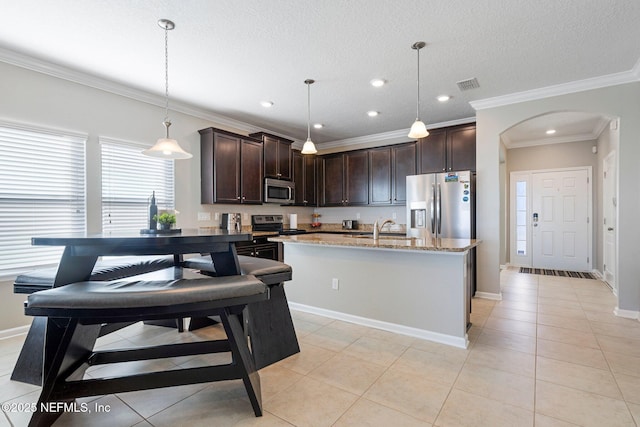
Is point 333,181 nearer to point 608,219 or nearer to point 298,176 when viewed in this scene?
point 298,176

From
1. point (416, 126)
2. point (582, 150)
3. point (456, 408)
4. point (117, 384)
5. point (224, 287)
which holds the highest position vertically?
point (582, 150)

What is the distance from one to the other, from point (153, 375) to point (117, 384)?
0.17 meters

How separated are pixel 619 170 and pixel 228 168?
189 inches

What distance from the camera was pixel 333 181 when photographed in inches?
239

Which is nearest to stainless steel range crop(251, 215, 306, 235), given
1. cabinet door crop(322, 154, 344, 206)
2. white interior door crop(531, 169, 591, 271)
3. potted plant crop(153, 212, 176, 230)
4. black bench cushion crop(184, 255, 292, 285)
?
cabinet door crop(322, 154, 344, 206)

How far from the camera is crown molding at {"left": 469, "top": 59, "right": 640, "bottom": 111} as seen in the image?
323 centimetres

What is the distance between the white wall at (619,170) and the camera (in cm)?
324

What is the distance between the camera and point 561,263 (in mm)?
5945

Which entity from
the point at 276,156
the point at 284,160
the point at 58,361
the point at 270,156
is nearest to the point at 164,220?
the point at 58,361

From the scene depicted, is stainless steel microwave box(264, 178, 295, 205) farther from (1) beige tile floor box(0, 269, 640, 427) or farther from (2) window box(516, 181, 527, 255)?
(2) window box(516, 181, 527, 255)

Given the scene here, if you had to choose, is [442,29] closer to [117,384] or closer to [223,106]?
[223,106]

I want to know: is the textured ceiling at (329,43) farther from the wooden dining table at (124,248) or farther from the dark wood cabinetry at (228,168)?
the wooden dining table at (124,248)

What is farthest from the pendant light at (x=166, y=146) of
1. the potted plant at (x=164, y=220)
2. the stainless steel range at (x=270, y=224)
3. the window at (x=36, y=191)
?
the stainless steel range at (x=270, y=224)

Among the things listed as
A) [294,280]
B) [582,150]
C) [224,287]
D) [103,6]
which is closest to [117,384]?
[224,287]
